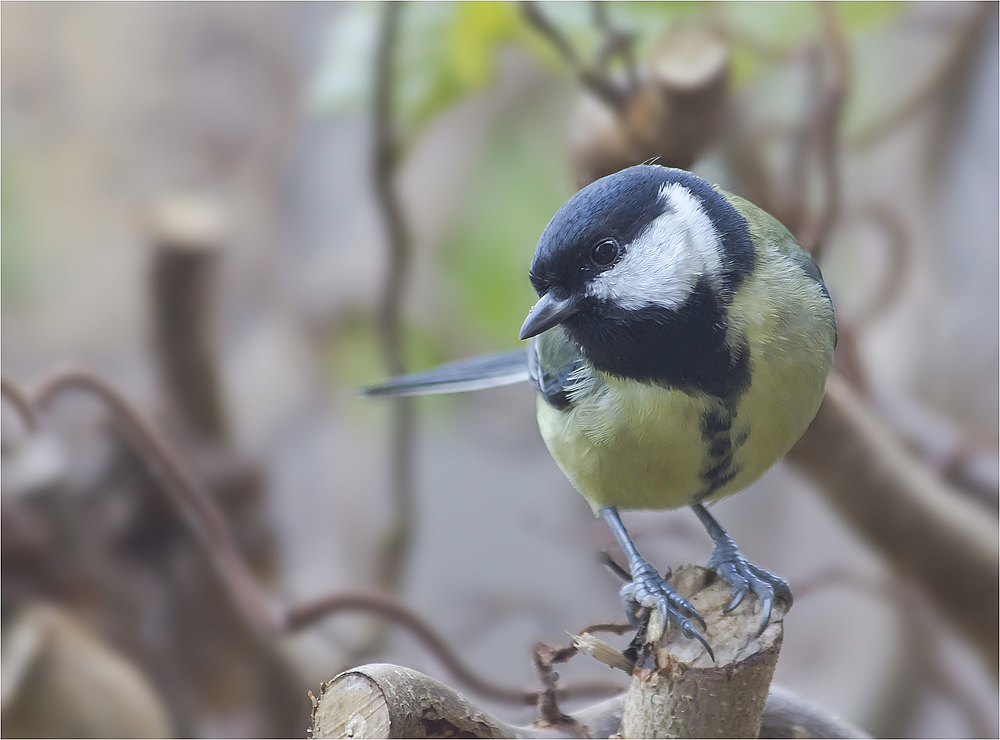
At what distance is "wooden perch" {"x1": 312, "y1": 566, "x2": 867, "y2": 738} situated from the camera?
449 mm

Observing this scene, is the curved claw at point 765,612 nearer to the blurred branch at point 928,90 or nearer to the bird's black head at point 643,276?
the bird's black head at point 643,276

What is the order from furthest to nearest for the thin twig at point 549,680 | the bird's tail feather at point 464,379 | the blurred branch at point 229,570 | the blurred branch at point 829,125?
the blurred branch at point 829,125 < the blurred branch at point 229,570 < the bird's tail feather at point 464,379 < the thin twig at point 549,680

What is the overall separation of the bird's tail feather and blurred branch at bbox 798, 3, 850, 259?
40 centimetres

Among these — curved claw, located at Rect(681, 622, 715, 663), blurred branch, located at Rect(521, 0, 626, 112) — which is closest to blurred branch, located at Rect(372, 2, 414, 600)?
blurred branch, located at Rect(521, 0, 626, 112)

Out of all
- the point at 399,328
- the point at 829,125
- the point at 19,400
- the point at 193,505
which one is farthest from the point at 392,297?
the point at 829,125

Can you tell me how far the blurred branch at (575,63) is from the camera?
2.85ft

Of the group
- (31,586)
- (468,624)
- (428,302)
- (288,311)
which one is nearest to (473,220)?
(428,302)

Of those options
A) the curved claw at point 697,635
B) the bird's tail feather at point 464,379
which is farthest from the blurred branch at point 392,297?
the curved claw at point 697,635

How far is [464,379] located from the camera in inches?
29.4

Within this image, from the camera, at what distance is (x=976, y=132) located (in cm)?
117

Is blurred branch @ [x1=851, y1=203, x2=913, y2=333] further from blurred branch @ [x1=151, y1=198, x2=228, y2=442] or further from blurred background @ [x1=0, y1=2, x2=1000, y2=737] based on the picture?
blurred branch @ [x1=151, y1=198, x2=228, y2=442]

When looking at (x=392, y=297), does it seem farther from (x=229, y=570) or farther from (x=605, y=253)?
(x=605, y=253)

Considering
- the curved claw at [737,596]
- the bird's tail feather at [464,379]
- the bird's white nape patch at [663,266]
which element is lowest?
the curved claw at [737,596]

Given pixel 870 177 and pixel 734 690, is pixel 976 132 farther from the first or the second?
pixel 734 690
